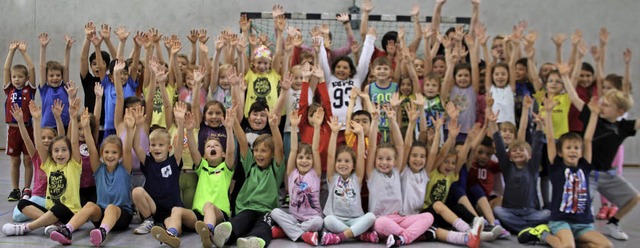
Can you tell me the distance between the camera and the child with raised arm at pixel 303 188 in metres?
4.49

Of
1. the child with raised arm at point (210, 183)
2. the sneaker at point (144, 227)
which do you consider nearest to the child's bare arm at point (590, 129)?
the child with raised arm at point (210, 183)

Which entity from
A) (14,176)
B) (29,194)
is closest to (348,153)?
(29,194)

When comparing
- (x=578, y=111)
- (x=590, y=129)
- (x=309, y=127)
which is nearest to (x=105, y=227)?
(x=309, y=127)

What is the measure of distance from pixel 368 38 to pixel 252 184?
204 cm

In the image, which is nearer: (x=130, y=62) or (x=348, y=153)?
(x=348, y=153)

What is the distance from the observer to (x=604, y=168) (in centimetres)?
478

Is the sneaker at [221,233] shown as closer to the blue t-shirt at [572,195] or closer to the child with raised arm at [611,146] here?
the blue t-shirt at [572,195]

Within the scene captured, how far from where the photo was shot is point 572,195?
14.4 ft

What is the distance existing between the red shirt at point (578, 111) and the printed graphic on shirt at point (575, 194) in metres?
1.39

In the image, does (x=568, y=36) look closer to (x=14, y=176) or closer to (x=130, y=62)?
(x=130, y=62)

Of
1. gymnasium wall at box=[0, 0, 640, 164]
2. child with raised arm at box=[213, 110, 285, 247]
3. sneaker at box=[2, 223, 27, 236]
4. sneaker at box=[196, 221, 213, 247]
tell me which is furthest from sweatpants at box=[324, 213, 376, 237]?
gymnasium wall at box=[0, 0, 640, 164]

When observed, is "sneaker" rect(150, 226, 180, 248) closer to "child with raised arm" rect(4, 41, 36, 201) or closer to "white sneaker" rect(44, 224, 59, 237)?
"white sneaker" rect(44, 224, 59, 237)

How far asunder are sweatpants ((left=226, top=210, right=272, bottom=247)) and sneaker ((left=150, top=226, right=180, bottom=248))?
0.40m

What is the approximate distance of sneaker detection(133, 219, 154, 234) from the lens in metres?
4.57
